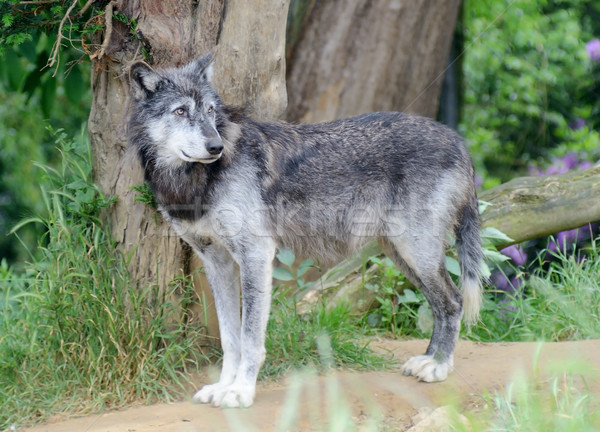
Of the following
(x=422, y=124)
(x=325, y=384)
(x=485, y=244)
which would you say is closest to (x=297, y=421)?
(x=325, y=384)

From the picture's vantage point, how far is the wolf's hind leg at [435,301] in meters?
4.34

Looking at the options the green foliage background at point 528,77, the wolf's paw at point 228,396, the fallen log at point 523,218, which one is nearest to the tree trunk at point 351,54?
Answer: the fallen log at point 523,218

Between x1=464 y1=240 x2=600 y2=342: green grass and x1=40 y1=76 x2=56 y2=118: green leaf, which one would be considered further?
x1=40 y1=76 x2=56 y2=118: green leaf

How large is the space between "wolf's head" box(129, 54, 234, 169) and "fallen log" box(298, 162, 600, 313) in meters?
2.04

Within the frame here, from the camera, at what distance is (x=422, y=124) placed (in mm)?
4484

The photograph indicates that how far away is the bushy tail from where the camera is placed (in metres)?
4.53

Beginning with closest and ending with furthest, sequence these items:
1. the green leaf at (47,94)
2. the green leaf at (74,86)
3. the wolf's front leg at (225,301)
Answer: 1. the wolf's front leg at (225,301)
2. the green leaf at (74,86)
3. the green leaf at (47,94)

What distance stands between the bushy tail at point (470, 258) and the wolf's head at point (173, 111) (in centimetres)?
177

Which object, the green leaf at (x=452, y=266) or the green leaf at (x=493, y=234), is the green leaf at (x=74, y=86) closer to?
the green leaf at (x=452, y=266)

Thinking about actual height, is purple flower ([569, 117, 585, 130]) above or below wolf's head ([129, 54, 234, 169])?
below

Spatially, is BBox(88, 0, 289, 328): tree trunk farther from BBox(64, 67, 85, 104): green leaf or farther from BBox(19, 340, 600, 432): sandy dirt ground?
BBox(64, 67, 85, 104): green leaf

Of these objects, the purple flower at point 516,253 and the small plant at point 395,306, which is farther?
the purple flower at point 516,253

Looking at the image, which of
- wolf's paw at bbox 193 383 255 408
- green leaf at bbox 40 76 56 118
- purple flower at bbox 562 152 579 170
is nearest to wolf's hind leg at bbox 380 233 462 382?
wolf's paw at bbox 193 383 255 408

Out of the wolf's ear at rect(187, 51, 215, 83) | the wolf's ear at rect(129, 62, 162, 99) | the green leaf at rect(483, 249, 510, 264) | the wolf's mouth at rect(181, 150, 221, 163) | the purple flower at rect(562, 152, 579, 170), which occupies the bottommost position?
the green leaf at rect(483, 249, 510, 264)
